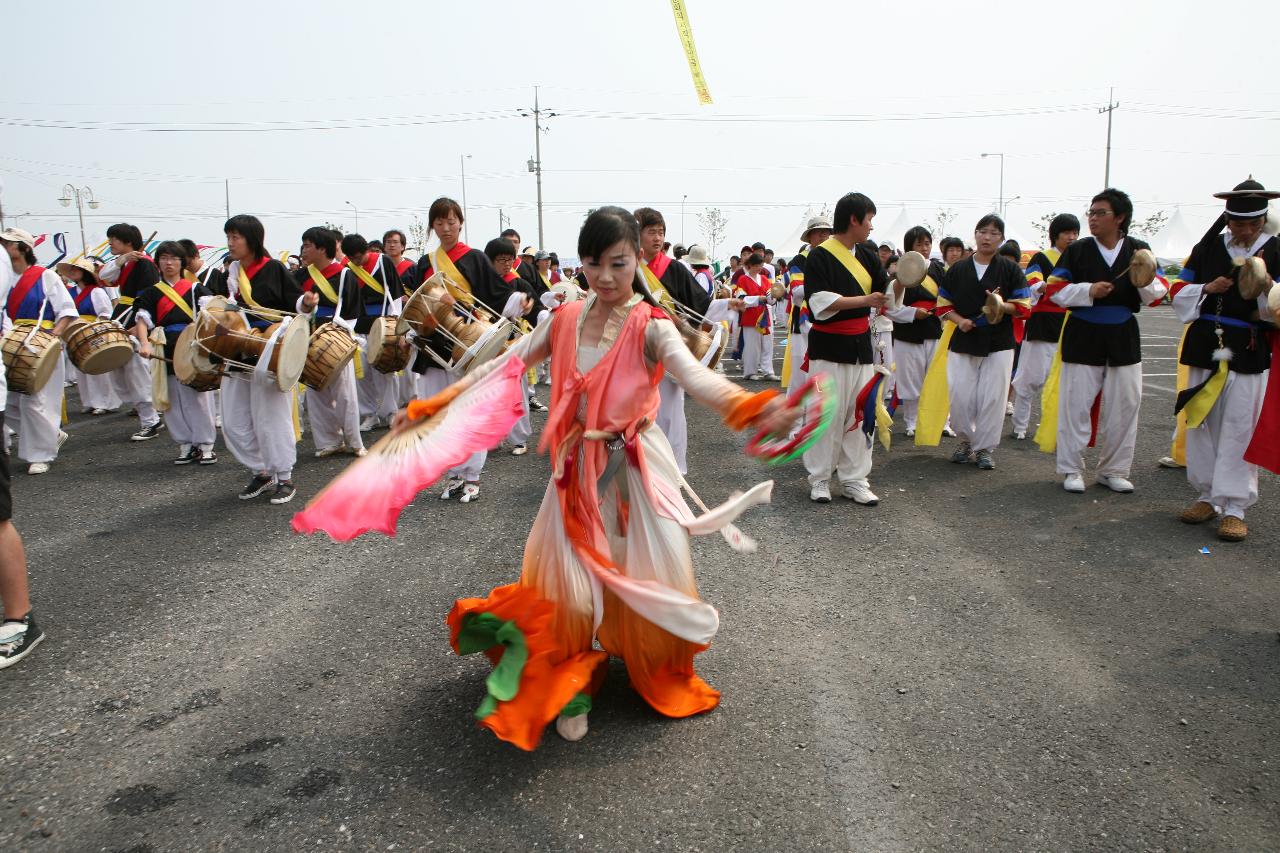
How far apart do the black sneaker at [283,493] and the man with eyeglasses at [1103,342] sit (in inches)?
226

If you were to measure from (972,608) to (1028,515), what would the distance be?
1850 mm

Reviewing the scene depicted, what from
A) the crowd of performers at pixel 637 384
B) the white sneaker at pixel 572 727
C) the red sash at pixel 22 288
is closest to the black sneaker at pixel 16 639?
the crowd of performers at pixel 637 384

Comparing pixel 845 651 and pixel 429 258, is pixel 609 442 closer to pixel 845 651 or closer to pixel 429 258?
pixel 845 651

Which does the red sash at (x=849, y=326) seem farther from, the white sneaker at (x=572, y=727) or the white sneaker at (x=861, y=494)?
the white sneaker at (x=572, y=727)

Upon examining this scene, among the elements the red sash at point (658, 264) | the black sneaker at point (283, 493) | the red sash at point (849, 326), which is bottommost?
the black sneaker at point (283, 493)

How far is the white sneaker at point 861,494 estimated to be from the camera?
595 cm

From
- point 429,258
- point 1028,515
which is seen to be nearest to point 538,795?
point 1028,515

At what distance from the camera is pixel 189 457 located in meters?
7.75

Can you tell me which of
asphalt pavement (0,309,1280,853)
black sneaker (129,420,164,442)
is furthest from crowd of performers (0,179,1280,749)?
asphalt pavement (0,309,1280,853)

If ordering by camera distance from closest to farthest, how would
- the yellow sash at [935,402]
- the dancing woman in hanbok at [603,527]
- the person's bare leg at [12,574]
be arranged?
the dancing woman in hanbok at [603,527] < the person's bare leg at [12,574] < the yellow sash at [935,402]

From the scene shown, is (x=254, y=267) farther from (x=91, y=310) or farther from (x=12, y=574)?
(x=91, y=310)

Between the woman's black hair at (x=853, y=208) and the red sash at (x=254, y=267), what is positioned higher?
the woman's black hair at (x=853, y=208)

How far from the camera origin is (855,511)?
5.80 metres

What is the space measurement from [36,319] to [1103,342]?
332 inches
